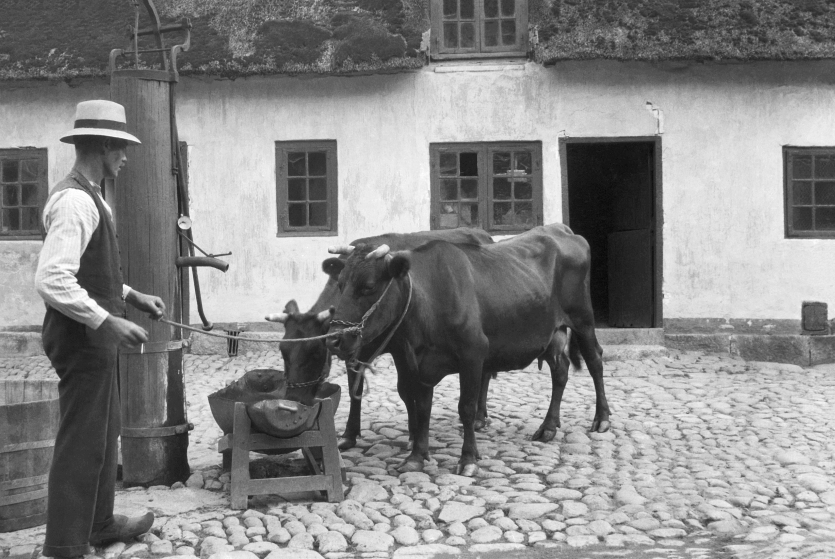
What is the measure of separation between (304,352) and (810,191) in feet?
30.4

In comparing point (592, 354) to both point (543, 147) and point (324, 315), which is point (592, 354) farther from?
point (543, 147)

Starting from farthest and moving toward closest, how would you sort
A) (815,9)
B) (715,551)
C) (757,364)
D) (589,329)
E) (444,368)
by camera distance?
(815,9)
(757,364)
(589,329)
(444,368)
(715,551)

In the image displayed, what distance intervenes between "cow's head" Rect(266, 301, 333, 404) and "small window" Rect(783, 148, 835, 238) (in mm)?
8758

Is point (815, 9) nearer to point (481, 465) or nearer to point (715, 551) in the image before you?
point (481, 465)

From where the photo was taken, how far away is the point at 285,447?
19.0ft

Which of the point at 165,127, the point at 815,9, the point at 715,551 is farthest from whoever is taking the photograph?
the point at 815,9

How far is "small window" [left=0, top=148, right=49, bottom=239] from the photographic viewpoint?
13.5 meters

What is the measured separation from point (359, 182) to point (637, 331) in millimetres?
4161

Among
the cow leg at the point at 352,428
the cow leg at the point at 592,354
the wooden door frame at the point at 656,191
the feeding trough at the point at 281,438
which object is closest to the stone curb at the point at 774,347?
the wooden door frame at the point at 656,191

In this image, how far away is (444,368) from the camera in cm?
663

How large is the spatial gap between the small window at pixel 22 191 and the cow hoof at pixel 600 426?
9.00 m

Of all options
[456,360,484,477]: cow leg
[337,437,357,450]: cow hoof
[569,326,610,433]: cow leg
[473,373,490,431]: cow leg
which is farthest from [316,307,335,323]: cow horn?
[569,326,610,433]: cow leg

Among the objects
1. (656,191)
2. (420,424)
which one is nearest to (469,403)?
(420,424)

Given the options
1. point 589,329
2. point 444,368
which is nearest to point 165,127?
point 444,368
